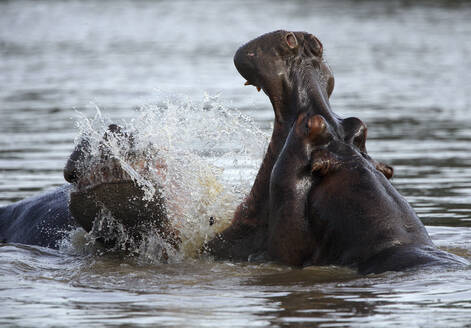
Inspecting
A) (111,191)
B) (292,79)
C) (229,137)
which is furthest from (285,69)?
(229,137)

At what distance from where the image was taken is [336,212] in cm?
419

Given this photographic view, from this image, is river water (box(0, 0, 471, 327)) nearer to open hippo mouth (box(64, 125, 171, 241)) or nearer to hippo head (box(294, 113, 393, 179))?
open hippo mouth (box(64, 125, 171, 241))

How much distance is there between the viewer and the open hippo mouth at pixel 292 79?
4.39 meters

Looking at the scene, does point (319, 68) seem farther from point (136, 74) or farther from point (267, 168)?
point (136, 74)

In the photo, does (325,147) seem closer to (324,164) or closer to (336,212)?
(324,164)

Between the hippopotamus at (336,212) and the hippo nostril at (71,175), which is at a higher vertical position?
the hippo nostril at (71,175)

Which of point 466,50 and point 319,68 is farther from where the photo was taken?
point 466,50

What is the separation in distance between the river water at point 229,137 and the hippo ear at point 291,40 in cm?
103

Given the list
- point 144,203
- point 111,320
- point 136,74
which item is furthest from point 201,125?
point 136,74

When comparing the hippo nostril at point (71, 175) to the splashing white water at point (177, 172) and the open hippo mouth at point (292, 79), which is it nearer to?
the splashing white water at point (177, 172)

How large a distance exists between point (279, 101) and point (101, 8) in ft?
124

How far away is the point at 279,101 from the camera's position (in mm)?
4492

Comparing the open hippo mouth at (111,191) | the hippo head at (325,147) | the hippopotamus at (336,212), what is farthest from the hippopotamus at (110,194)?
the hippo head at (325,147)

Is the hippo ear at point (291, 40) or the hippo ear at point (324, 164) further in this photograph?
the hippo ear at point (291, 40)
